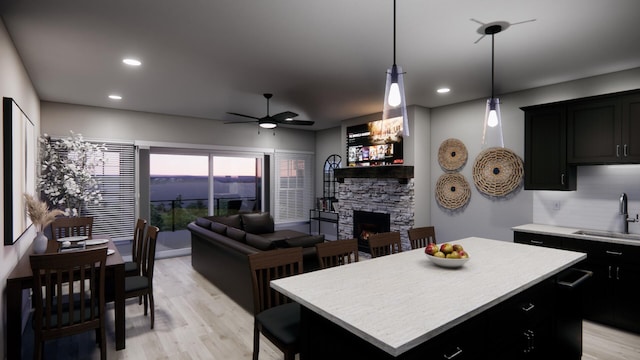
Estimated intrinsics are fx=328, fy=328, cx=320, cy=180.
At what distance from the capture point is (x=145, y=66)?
354 centimetres

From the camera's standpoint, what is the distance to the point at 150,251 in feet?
10.8

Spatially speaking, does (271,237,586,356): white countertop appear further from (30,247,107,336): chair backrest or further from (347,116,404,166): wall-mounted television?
(347,116,404,166): wall-mounted television

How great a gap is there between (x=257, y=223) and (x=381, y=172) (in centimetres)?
239

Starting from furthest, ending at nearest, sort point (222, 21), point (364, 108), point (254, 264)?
point (364, 108) → point (222, 21) → point (254, 264)

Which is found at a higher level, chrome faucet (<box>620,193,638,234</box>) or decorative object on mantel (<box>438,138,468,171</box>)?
decorative object on mantel (<box>438,138,468,171</box>)

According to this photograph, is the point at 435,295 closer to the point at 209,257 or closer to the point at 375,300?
the point at 375,300

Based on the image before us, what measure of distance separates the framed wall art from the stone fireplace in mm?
4694

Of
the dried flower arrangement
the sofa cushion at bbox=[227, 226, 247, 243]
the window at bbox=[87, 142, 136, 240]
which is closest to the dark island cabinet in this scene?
the sofa cushion at bbox=[227, 226, 247, 243]

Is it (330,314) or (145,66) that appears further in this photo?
(145,66)

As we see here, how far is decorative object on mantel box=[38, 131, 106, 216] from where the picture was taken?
4.43m

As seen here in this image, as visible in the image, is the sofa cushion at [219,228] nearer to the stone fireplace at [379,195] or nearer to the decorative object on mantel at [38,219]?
the decorative object on mantel at [38,219]

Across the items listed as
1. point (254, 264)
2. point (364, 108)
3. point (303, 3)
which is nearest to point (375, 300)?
point (254, 264)

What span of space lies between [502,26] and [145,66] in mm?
3460

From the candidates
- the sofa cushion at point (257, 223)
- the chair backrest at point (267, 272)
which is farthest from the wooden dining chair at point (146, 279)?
the sofa cushion at point (257, 223)
